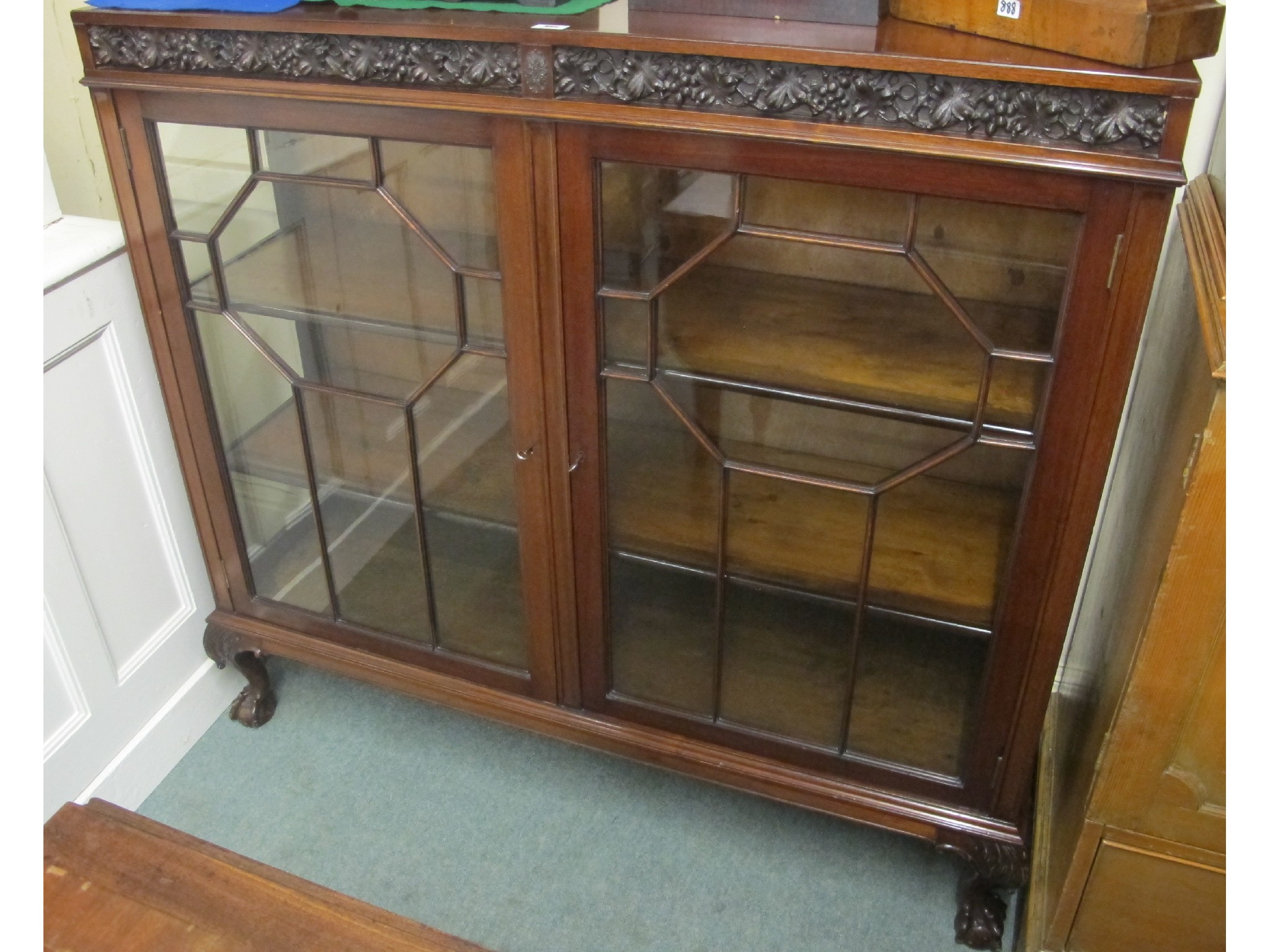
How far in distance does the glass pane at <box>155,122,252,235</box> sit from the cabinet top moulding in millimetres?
61

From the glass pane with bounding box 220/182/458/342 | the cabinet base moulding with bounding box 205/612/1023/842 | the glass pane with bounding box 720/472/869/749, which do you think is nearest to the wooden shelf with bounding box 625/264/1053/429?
the glass pane with bounding box 720/472/869/749

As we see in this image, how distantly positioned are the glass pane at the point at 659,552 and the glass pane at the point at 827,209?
229 mm

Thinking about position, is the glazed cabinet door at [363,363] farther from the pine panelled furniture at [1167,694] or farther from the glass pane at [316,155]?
the pine panelled furniture at [1167,694]

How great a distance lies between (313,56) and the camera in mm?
1000

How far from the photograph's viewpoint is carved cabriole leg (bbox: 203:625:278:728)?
58.7 inches

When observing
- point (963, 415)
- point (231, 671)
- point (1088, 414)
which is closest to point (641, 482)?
point (963, 415)

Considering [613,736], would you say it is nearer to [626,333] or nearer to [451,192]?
[626,333]

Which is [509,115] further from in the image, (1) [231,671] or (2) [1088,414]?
(1) [231,671]

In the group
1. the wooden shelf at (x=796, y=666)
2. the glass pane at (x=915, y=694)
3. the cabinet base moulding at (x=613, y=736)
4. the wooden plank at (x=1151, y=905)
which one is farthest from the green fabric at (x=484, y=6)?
the wooden plank at (x=1151, y=905)

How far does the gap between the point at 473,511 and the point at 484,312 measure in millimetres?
277

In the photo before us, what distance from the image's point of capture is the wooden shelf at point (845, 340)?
0.93 metres

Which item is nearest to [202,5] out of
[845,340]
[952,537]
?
[845,340]

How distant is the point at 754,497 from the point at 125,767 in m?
0.99

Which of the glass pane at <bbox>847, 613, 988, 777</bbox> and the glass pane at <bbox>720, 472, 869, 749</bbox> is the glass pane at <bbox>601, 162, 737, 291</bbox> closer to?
the glass pane at <bbox>720, 472, 869, 749</bbox>
